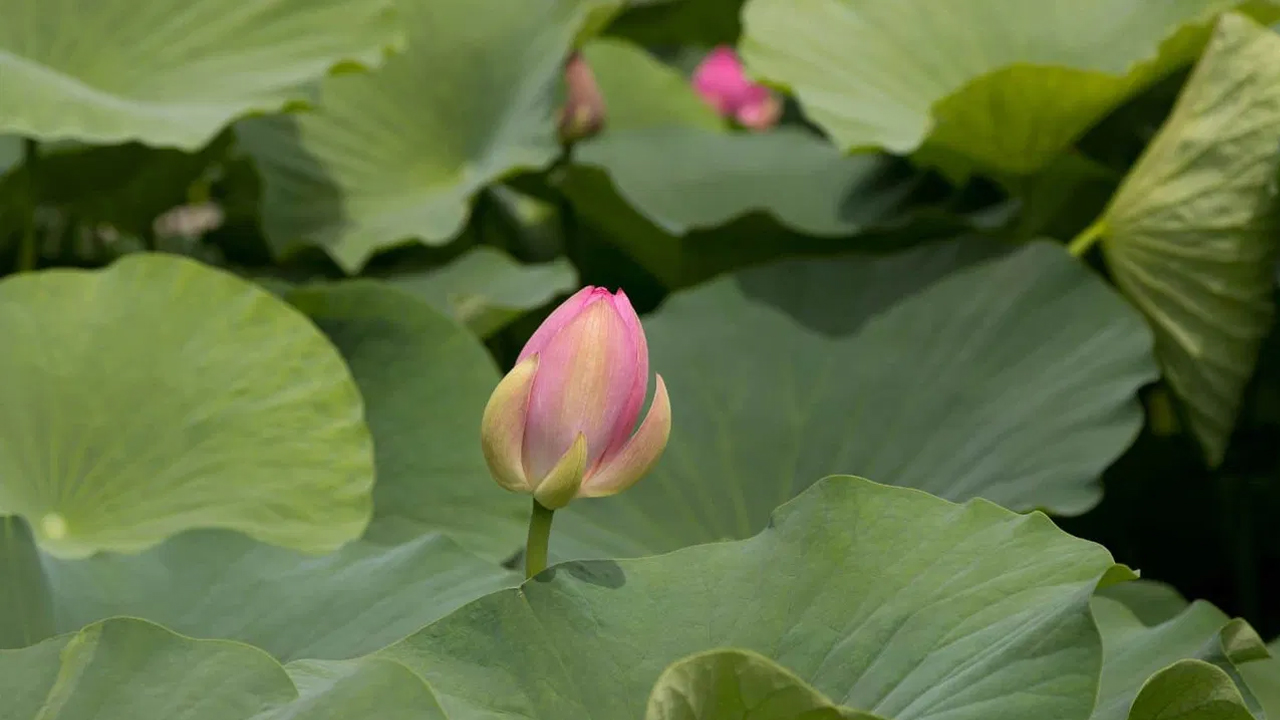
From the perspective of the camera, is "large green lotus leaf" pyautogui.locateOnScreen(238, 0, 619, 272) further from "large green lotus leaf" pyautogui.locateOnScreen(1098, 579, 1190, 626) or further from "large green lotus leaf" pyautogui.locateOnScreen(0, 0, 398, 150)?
"large green lotus leaf" pyautogui.locateOnScreen(1098, 579, 1190, 626)

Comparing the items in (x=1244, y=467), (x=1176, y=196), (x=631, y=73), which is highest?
(x=1176, y=196)

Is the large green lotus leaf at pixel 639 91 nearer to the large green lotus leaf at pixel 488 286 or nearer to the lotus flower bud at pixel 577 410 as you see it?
the large green lotus leaf at pixel 488 286

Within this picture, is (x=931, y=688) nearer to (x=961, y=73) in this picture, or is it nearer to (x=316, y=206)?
(x=961, y=73)

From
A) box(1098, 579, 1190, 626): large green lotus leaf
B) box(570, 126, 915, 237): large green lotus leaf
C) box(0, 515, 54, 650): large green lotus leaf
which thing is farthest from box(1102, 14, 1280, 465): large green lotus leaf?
box(0, 515, 54, 650): large green lotus leaf

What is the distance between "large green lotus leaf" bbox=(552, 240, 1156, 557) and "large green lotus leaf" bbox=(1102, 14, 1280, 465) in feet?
0.19

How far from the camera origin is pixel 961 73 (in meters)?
1.08

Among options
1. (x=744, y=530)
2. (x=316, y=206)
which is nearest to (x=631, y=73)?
(x=316, y=206)

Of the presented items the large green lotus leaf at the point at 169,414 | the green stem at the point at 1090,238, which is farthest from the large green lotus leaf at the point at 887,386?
the large green lotus leaf at the point at 169,414

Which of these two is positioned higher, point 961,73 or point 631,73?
point 961,73

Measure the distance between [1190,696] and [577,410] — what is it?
285mm

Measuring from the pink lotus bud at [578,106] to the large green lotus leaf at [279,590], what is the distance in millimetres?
646

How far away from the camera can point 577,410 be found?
562mm

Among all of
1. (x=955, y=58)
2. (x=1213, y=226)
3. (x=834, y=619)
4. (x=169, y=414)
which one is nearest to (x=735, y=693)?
(x=834, y=619)

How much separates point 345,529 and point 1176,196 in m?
0.63
